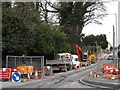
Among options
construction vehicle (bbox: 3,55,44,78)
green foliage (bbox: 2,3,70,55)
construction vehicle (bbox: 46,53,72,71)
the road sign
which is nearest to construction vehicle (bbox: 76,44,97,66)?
green foliage (bbox: 2,3,70,55)

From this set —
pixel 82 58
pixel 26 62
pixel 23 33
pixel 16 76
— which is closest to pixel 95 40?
pixel 82 58

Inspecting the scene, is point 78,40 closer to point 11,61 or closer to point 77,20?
point 77,20

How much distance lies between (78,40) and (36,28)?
39.9 m

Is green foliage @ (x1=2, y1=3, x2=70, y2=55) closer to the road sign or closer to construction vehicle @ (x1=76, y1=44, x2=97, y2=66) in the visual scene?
the road sign

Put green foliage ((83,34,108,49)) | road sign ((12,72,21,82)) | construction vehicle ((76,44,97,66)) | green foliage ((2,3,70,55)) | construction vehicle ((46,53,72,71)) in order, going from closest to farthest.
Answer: road sign ((12,72,21,82)), green foliage ((2,3,70,55)), construction vehicle ((46,53,72,71)), construction vehicle ((76,44,97,66)), green foliage ((83,34,108,49))

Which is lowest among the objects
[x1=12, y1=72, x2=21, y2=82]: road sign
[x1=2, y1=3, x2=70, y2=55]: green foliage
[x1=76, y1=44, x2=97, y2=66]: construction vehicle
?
[x1=12, y1=72, x2=21, y2=82]: road sign

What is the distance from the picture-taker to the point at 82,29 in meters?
87.4

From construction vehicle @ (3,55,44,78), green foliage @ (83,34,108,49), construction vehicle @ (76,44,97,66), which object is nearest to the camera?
construction vehicle @ (3,55,44,78)

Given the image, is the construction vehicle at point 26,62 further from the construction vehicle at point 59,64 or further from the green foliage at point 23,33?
the construction vehicle at point 59,64

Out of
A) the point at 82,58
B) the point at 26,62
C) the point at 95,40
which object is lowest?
the point at 82,58

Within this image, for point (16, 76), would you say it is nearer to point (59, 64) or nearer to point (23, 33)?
point (23, 33)

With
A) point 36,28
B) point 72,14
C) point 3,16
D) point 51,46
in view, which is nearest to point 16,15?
point 3,16

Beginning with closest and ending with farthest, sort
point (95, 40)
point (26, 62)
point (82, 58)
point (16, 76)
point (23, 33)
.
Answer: point (16, 76) → point (26, 62) → point (23, 33) → point (82, 58) → point (95, 40)

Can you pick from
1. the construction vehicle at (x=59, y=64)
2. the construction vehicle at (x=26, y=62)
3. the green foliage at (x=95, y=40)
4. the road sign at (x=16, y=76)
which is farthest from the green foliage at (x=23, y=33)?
the green foliage at (x=95, y=40)
